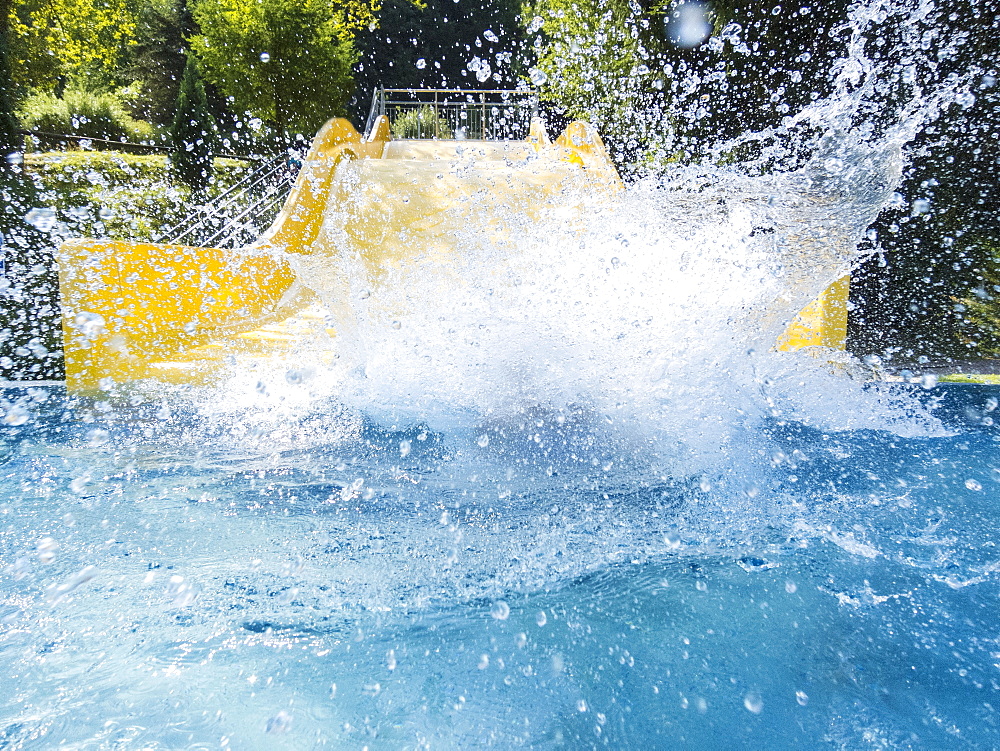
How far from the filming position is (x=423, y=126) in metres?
13.1

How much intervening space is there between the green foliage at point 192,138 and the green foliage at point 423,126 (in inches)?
140

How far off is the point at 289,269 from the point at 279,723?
12.1 ft

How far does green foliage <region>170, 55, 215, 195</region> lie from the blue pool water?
39.1 feet

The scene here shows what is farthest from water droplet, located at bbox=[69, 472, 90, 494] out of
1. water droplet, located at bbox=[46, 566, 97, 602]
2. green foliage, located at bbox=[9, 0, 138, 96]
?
green foliage, located at bbox=[9, 0, 138, 96]

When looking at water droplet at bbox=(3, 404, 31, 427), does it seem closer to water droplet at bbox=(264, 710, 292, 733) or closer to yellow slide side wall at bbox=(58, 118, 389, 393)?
yellow slide side wall at bbox=(58, 118, 389, 393)

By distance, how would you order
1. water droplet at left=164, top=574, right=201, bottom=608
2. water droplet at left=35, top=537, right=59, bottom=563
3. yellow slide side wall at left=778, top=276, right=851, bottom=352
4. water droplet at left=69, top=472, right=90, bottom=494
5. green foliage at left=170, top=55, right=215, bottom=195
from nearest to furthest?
water droplet at left=164, top=574, right=201, bottom=608, water droplet at left=35, top=537, right=59, bottom=563, water droplet at left=69, top=472, right=90, bottom=494, yellow slide side wall at left=778, top=276, right=851, bottom=352, green foliage at left=170, top=55, right=215, bottom=195

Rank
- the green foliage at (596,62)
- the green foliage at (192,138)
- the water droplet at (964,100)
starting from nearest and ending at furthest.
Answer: the water droplet at (964,100) < the green foliage at (596,62) < the green foliage at (192,138)

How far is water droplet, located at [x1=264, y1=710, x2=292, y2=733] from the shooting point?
58.6 inches

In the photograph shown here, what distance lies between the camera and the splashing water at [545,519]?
1.56 m

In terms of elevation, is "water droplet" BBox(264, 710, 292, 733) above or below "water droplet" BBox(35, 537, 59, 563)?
below

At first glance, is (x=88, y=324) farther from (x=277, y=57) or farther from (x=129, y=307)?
(x=277, y=57)

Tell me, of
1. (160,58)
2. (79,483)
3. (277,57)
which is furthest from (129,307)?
(160,58)

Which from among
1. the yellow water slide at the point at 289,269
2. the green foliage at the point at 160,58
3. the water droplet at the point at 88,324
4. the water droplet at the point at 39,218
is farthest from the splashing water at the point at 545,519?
the green foliage at the point at 160,58

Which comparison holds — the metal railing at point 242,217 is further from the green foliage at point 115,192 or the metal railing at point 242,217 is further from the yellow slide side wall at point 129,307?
the yellow slide side wall at point 129,307
